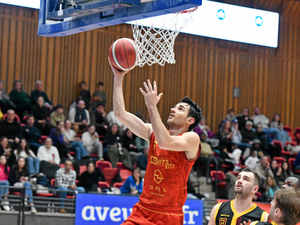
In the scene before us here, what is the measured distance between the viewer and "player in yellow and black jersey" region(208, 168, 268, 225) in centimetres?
516

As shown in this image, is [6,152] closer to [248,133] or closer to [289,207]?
[248,133]

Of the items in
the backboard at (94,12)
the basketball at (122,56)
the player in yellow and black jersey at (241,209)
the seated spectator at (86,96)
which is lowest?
the player in yellow and black jersey at (241,209)

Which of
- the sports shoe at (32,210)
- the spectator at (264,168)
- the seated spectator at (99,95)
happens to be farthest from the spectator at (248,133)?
the sports shoe at (32,210)

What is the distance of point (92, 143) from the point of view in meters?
11.9

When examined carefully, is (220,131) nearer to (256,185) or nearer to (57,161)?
(57,161)

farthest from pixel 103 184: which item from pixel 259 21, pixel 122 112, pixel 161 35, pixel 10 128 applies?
pixel 259 21

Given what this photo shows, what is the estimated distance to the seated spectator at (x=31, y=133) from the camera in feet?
36.8

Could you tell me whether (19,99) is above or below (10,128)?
above

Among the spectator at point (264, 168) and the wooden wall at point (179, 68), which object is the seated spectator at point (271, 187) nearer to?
the spectator at point (264, 168)

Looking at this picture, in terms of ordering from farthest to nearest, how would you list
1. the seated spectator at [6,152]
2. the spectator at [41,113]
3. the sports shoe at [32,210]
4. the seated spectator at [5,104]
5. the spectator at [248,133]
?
the spectator at [248,133] → the spectator at [41,113] → the seated spectator at [5,104] → the seated spectator at [6,152] → the sports shoe at [32,210]

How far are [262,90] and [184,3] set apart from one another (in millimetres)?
13977

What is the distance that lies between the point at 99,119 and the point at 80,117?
1.75ft

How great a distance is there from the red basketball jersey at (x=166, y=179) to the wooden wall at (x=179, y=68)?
10.2 metres

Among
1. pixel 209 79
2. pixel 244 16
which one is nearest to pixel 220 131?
pixel 209 79
